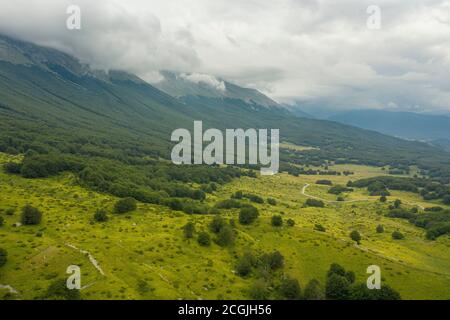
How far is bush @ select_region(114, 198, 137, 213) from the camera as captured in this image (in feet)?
378

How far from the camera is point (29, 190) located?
13162 cm

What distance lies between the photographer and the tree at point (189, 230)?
336 ft

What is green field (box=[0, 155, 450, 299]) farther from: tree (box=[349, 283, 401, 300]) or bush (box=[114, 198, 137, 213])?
tree (box=[349, 283, 401, 300])

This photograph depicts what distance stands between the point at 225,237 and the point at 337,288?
30.6 m

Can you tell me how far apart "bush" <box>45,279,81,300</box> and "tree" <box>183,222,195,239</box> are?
3828 centimetres

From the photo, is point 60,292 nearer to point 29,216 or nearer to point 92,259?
point 92,259

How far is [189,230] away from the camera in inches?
4072

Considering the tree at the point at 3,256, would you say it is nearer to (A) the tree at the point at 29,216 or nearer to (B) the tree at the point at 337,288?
(A) the tree at the point at 29,216
